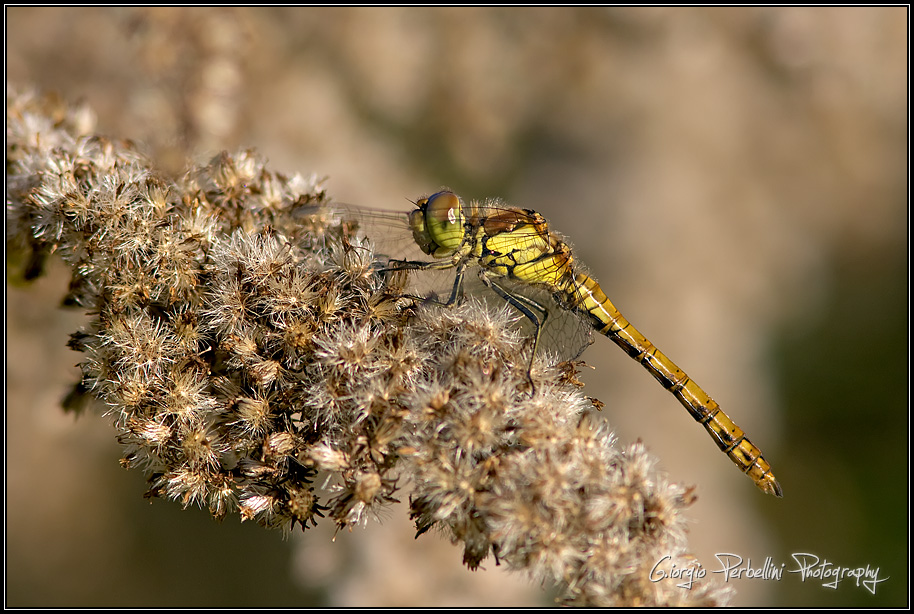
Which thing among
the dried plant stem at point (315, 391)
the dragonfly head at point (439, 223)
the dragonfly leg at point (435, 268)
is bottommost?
the dried plant stem at point (315, 391)

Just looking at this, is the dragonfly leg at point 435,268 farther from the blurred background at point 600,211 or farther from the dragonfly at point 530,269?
the blurred background at point 600,211

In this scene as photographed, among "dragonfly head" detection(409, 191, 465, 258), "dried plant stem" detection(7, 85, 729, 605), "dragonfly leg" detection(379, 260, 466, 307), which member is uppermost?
"dragonfly head" detection(409, 191, 465, 258)

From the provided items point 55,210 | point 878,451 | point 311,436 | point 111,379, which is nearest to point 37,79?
point 55,210

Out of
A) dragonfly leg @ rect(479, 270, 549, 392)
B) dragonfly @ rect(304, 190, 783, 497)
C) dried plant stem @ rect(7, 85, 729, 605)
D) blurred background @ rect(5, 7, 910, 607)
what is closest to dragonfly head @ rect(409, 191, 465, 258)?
dragonfly @ rect(304, 190, 783, 497)

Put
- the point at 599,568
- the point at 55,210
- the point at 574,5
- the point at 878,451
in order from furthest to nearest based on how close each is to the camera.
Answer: the point at 878,451 < the point at 574,5 < the point at 55,210 < the point at 599,568

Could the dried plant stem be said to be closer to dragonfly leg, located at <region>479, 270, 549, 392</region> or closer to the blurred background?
dragonfly leg, located at <region>479, 270, 549, 392</region>

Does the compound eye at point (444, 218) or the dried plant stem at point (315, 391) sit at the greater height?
the compound eye at point (444, 218)

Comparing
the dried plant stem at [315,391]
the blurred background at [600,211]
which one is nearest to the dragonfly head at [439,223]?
the dried plant stem at [315,391]

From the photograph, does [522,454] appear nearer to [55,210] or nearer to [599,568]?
[599,568]
